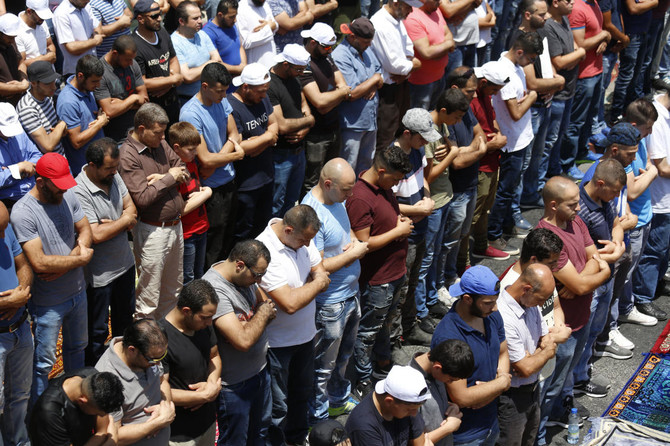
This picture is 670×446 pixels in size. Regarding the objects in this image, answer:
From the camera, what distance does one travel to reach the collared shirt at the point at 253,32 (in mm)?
8758

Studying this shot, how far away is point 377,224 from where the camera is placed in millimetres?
6707

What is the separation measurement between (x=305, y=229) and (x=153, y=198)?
1.32 meters

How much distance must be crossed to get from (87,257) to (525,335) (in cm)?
307

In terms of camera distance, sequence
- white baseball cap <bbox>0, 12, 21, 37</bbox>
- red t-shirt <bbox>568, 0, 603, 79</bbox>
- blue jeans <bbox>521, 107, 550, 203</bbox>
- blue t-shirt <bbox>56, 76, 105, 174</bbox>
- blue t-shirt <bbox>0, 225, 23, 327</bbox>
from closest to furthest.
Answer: blue t-shirt <bbox>0, 225, 23, 327</bbox> < blue t-shirt <bbox>56, 76, 105, 174</bbox> < white baseball cap <bbox>0, 12, 21, 37</bbox> < blue jeans <bbox>521, 107, 550, 203</bbox> < red t-shirt <bbox>568, 0, 603, 79</bbox>

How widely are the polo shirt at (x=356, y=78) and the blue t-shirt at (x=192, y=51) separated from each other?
126 cm

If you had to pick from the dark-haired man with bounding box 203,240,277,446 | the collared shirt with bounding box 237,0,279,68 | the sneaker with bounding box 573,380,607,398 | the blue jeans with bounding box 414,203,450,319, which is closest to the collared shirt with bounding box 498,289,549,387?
the dark-haired man with bounding box 203,240,277,446

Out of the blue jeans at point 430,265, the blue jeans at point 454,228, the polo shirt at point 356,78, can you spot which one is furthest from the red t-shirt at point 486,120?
the polo shirt at point 356,78

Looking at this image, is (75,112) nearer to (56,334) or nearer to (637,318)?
(56,334)

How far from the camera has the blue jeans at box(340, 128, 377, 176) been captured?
8.66 metres

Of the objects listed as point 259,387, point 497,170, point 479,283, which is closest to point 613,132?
point 497,170

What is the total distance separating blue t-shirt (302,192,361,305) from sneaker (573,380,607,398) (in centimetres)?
265

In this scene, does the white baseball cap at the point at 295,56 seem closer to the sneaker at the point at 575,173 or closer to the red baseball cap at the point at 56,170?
the red baseball cap at the point at 56,170

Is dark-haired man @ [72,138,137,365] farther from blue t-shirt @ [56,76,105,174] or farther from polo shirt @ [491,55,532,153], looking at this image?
polo shirt @ [491,55,532,153]

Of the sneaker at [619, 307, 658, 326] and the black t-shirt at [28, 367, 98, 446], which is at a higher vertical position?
the black t-shirt at [28, 367, 98, 446]
